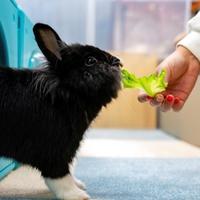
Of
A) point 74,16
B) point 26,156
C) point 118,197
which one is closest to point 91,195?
point 118,197

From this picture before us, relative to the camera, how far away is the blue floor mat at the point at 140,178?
3.35 ft

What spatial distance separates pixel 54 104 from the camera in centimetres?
89

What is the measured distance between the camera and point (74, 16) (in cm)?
338

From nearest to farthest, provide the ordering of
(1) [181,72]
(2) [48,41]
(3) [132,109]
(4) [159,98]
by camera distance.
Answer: (2) [48,41] < (4) [159,98] < (1) [181,72] < (3) [132,109]

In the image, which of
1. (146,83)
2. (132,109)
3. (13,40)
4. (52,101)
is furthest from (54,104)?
(132,109)

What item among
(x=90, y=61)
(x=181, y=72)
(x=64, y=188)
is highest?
(x=90, y=61)

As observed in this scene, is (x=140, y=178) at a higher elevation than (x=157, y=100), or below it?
below

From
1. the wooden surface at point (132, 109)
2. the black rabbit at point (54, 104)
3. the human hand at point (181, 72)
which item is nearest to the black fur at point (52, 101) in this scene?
the black rabbit at point (54, 104)

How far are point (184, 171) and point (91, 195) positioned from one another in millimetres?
493

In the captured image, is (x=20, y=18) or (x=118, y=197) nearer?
(x=118, y=197)

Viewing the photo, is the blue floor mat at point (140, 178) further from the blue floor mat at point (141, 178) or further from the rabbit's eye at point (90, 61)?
the rabbit's eye at point (90, 61)

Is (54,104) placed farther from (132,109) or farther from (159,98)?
(132,109)

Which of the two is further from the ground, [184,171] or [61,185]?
[61,185]

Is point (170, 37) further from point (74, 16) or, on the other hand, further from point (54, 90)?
point (54, 90)
